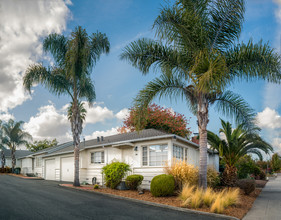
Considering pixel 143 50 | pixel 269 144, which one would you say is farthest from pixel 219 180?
pixel 143 50

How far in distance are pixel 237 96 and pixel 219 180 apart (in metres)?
6.04

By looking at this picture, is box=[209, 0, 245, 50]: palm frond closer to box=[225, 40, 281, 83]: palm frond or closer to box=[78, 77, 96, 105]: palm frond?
box=[225, 40, 281, 83]: palm frond

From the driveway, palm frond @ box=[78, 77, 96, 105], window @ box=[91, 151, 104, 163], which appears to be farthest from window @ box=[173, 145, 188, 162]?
palm frond @ box=[78, 77, 96, 105]

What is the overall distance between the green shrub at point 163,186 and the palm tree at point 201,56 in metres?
1.53

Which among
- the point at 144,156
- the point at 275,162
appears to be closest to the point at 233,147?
the point at 144,156

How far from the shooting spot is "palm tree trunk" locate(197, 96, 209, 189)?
36.2 ft

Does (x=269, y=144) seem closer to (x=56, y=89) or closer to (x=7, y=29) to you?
(x=56, y=89)

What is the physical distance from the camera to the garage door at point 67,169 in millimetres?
21675

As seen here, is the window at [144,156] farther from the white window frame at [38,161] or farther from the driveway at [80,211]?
the white window frame at [38,161]

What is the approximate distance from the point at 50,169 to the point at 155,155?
1476 cm

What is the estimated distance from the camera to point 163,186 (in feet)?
38.3

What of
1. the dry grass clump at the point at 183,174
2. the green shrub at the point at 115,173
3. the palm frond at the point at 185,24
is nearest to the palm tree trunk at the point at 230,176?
the dry grass clump at the point at 183,174

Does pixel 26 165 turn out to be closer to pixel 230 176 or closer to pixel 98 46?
pixel 98 46

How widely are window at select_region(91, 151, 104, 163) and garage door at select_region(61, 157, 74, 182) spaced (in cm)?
315
